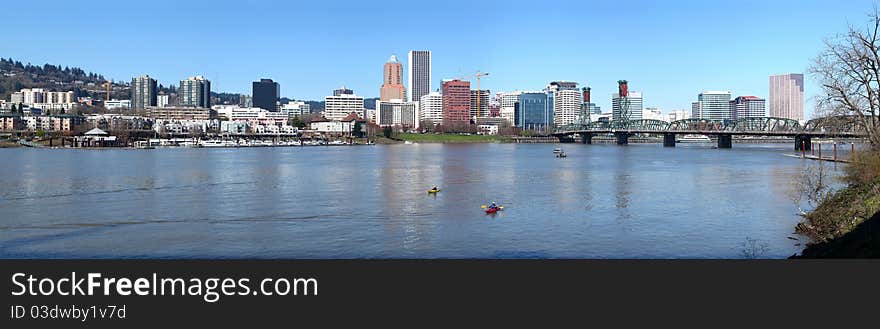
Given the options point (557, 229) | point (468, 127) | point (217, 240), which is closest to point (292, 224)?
point (217, 240)

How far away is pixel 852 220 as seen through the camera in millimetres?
17797

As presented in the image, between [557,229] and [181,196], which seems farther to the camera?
[181,196]

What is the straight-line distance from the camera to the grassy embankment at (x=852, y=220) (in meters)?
15.1

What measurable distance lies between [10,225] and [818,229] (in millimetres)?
23288

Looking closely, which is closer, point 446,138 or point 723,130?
point 723,130
